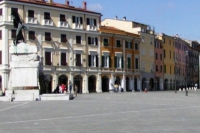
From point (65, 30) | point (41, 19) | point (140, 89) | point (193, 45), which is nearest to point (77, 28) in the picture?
point (65, 30)

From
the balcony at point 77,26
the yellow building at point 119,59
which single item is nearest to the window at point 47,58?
the balcony at point 77,26

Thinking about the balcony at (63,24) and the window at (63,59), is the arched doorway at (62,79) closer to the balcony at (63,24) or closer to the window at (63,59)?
the window at (63,59)

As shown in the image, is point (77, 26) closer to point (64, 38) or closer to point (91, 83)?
point (64, 38)

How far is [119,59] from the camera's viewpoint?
66938mm

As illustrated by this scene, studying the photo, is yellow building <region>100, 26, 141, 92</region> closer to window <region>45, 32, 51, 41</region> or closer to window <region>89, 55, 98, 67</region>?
window <region>89, 55, 98, 67</region>

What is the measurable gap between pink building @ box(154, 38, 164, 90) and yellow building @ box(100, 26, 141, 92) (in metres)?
8.74

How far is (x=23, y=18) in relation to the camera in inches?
2132

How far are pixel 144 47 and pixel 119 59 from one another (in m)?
9.45

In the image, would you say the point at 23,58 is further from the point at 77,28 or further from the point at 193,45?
the point at 193,45

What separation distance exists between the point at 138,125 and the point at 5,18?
1671 inches

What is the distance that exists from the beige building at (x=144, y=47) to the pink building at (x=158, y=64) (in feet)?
6.50

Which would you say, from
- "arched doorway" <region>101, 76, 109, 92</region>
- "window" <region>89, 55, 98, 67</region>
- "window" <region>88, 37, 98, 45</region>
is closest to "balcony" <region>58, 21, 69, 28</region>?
"window" <region>88, 37, 98, 45</region>

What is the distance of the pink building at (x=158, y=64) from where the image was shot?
261 feet

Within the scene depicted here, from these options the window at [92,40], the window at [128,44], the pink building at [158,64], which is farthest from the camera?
the pink building at [158,64]
